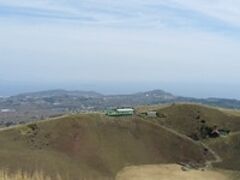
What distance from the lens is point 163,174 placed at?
6875 centimetres

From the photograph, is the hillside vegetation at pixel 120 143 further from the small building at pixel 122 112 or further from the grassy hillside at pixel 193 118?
the small building at pixel 122 112

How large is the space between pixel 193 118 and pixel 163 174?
2289cm

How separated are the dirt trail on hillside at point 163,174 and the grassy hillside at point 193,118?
1482cm

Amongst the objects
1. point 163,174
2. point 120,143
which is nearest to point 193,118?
point 120,143

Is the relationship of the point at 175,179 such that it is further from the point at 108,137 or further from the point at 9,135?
the point at 9,135

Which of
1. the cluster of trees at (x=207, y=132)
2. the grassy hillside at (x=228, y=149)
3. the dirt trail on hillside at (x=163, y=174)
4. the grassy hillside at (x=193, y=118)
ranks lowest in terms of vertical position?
the dirt trail on hillside at (x=163, y=174)

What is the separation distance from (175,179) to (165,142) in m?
15.6

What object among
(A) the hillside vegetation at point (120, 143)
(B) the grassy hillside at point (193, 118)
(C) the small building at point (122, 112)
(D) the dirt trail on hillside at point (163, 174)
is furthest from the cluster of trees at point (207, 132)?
(D) the dirt trail on hillside at point (163, 174)

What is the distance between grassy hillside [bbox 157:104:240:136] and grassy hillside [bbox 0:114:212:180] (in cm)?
503

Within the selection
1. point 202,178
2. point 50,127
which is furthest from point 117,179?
point 50,127

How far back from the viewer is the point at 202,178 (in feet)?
221

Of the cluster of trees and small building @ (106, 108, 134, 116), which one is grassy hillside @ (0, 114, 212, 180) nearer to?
small building @ (106, 108, 134, 116)

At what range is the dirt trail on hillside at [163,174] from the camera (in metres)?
66.8

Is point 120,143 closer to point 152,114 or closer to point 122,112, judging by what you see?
point 122,112
